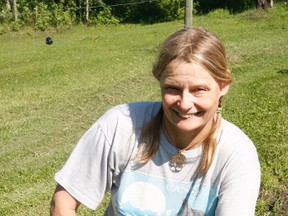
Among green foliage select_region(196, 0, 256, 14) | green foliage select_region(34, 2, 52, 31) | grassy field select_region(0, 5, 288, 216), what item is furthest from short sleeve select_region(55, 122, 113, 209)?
green foliage select_region(196, 0, 256, 14)

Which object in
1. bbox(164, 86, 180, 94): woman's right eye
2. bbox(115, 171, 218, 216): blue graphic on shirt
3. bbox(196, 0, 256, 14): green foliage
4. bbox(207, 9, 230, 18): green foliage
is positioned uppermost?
bbox(164, 86, 180, 94): woman's right eye

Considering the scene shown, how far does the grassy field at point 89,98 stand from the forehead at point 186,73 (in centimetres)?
218

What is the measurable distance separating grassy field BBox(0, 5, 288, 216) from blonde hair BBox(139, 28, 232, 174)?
1.98m

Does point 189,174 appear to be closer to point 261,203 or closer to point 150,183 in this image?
A: point 150,183

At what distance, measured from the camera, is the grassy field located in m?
4.54

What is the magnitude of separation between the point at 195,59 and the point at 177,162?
1.32ft

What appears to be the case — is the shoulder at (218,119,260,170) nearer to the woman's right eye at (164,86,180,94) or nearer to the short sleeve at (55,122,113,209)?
the woman's right eye at (164,86,180,94)

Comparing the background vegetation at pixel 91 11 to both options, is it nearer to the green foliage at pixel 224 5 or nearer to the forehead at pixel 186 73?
the green foliage at pixel 224 5

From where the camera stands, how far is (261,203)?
373cm

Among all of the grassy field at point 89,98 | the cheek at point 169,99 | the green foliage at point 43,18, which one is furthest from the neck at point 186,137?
the green foliage at point 43,18

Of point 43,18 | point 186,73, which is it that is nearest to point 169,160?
point 186,73

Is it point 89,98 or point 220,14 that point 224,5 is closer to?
point 220,14

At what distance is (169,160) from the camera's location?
192cm

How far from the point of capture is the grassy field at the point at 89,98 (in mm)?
4543
